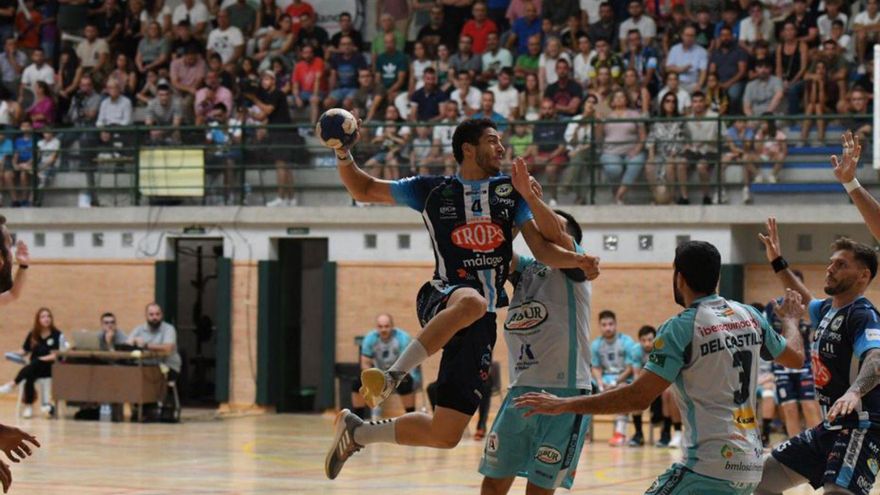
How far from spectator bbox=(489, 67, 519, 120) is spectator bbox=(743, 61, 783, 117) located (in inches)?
133

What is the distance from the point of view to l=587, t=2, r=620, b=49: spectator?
74.8 feet

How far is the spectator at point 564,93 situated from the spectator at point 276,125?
428cm

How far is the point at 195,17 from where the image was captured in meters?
26.6

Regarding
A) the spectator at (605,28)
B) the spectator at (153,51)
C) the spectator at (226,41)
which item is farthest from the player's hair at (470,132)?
the spectator at (153,51)

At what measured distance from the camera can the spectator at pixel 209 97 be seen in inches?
961

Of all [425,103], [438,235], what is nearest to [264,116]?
[425,103]

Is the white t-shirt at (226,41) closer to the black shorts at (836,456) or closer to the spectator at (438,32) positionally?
the spectator at (438,32)

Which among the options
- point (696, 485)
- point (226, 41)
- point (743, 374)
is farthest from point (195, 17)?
point (696, 485)

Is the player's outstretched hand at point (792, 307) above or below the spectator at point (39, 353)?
above

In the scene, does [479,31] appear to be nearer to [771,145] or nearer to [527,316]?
[771,145]

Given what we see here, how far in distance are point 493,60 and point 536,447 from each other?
15.3 metres

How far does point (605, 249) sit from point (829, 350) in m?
13.0

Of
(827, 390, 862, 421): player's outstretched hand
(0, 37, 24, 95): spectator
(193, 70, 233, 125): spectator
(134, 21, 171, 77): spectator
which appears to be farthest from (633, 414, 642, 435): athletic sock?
(0, 37, 24, 95): spectator

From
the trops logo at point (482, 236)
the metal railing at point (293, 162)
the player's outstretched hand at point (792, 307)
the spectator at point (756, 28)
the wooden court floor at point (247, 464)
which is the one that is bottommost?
the wooden court floor at point (247, 464)
